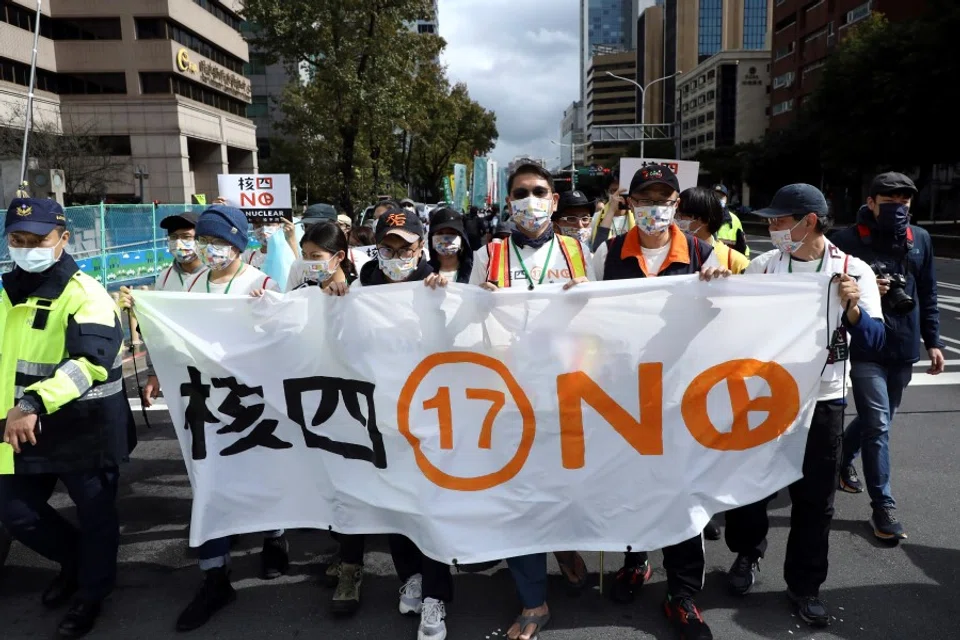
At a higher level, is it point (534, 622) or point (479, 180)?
point (479, 180)

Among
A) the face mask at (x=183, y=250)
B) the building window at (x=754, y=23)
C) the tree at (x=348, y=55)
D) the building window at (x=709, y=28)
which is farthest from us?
the building window at (x=754, y=23)

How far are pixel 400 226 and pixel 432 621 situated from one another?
6.12ft

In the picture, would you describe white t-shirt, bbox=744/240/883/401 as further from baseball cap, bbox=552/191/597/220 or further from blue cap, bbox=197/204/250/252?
blue cap, bbox=197/204/250/252

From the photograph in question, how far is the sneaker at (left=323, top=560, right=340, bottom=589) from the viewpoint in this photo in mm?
3824

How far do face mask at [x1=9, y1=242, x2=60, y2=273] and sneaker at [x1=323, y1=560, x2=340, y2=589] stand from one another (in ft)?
6.66

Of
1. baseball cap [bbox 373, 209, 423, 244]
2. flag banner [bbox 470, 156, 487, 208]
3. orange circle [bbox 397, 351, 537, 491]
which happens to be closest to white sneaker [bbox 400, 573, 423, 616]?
orange circle [bbox 397, 351, 537, 491]

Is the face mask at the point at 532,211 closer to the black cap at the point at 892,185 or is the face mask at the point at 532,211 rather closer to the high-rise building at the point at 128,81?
the black cap at the point at 892,185

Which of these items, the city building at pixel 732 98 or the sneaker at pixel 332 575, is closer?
the sneaker at pixel 332 575

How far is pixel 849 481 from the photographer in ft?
16.0

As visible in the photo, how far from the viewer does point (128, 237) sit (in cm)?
1410

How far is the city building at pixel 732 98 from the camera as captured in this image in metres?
93.8

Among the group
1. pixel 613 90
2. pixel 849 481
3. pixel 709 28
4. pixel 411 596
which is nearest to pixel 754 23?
pixel 709 28

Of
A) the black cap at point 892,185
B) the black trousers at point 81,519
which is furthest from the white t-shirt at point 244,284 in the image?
the black cap at point 892,185

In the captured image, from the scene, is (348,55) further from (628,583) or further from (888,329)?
(628,583)
